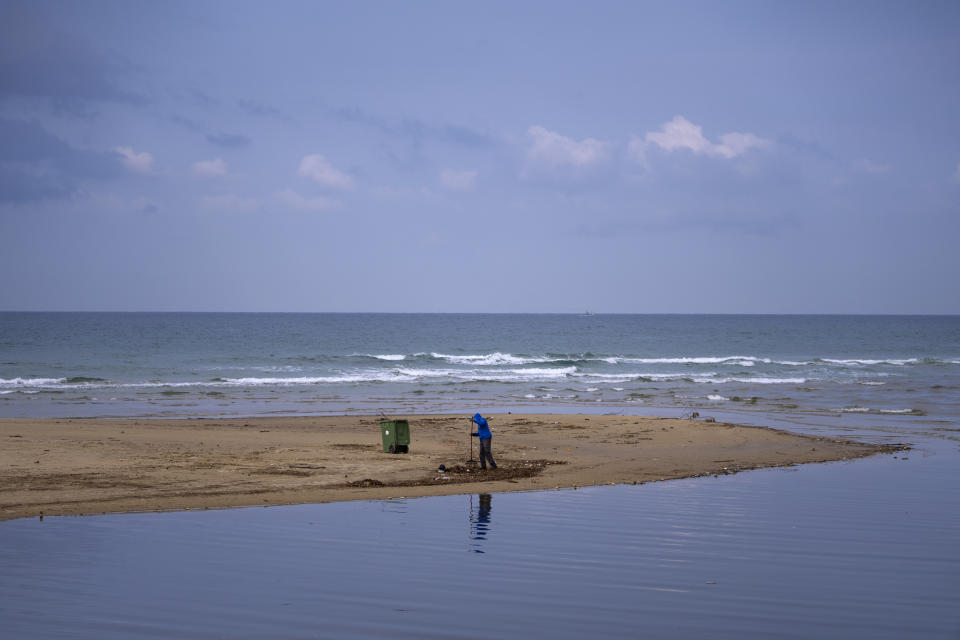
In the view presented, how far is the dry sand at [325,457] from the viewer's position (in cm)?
1413

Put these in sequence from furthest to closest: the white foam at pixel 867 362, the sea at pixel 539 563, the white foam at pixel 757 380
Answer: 1. the white foam at pixel 867 362
2. the white foam at pixel 757 380
3. the sea at pixel 539 563

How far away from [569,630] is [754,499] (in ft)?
24.6

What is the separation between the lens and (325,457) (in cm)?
1830

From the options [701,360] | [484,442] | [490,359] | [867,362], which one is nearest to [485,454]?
[484,442]

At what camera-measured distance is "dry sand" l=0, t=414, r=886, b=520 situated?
14.1 metres

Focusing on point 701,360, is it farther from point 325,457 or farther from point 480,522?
point 480,522

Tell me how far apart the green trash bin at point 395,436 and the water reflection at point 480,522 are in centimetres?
480

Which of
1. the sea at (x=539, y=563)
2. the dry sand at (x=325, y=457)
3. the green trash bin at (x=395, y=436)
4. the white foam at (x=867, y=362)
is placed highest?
the white foam at (x=867, y=362)

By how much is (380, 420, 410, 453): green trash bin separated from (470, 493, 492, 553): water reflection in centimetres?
480

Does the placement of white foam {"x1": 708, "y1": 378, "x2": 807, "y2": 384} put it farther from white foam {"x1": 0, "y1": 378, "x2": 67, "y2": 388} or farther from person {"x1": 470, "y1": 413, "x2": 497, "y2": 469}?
white foam {"x1": 0, "y1": 378, "x2": 67, "y2": 388}

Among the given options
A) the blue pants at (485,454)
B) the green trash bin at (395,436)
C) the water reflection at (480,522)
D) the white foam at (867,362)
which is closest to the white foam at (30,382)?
the green trash bin at (395,436)

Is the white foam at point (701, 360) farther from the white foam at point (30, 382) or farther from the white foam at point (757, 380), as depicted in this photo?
the white foam at point (30, 382)

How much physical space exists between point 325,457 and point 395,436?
1.65 m

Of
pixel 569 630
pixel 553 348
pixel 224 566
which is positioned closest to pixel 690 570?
pixel 569 630
